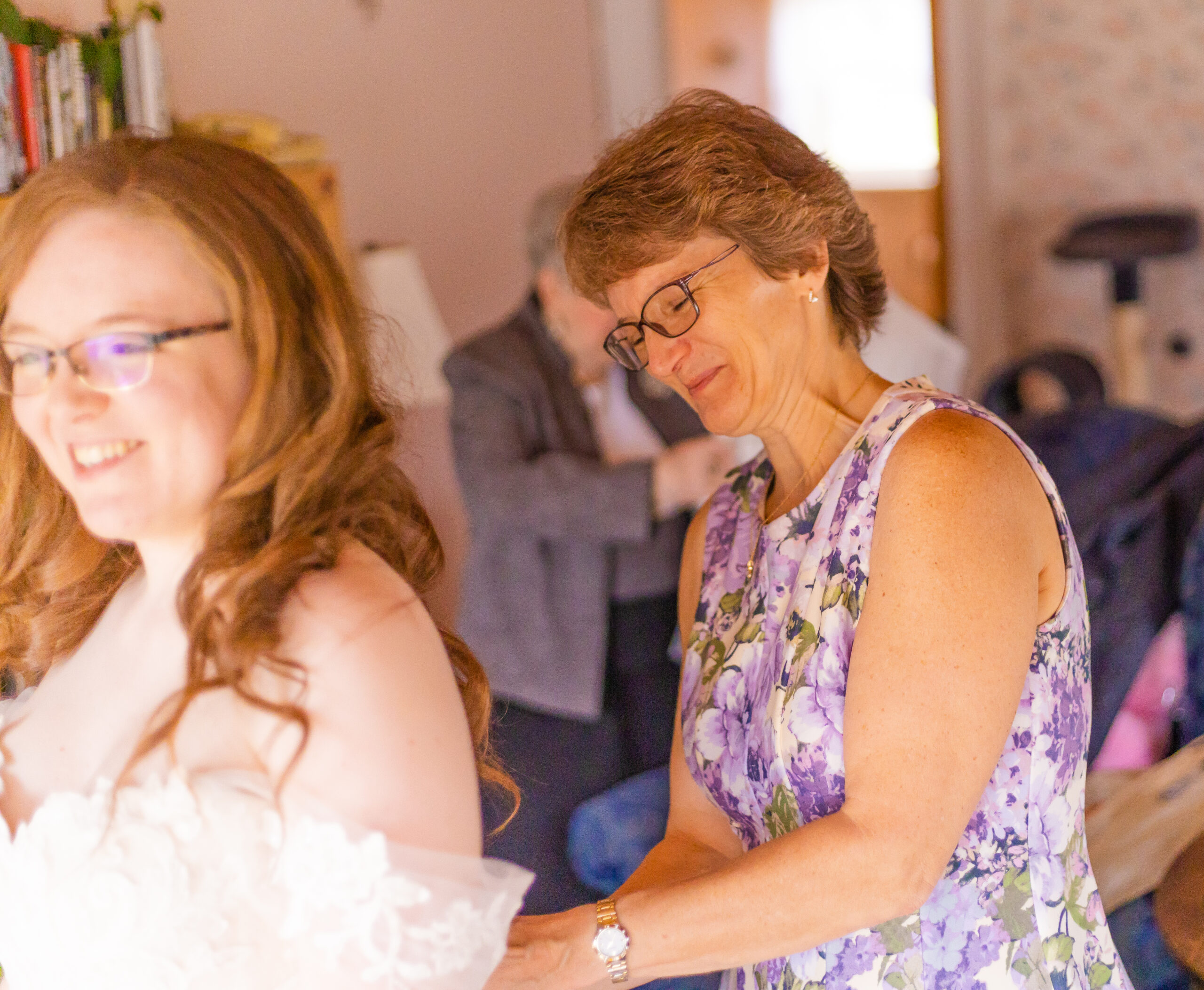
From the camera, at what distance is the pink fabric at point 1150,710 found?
1.96 metres

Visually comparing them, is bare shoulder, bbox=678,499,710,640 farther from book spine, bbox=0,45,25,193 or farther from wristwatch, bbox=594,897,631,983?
book spine, bbox=0,45,25,193

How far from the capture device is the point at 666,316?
4.29 feet

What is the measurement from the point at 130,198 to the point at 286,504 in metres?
0.26

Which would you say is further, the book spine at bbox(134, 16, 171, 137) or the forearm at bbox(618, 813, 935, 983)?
the book spine at bbox(134, 16, 171, 137)

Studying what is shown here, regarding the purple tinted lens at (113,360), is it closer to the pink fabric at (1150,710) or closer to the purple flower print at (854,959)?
the purple flower print at (854,959)

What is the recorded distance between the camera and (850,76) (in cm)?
487

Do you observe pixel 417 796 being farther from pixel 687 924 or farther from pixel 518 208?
pixel 518 208

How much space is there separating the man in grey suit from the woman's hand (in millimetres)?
1362

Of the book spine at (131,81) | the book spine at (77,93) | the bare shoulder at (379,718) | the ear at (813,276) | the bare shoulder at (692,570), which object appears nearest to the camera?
the bare shoulder at (379,718)

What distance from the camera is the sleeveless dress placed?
1160 mm

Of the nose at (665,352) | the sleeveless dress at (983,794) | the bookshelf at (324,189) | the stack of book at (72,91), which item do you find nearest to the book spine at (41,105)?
the stack of book at (72,91)

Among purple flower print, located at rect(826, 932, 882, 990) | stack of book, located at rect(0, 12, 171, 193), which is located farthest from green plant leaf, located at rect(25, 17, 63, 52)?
purple flower print, located at rect(826, 932, 882, 990)

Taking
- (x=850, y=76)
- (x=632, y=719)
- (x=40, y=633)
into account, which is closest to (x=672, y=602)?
(x=632, y=719)

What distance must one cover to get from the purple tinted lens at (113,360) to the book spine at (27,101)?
102cm
